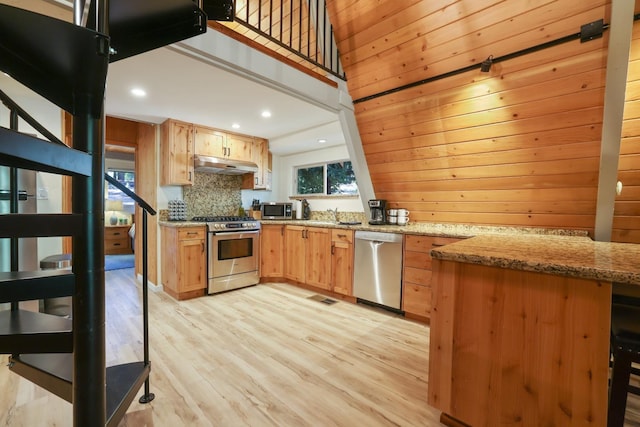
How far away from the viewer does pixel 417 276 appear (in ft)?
9.17

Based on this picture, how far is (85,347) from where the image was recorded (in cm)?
91

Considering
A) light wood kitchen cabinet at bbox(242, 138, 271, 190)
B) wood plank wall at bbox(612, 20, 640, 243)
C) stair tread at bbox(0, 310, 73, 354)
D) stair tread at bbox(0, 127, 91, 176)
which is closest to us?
stair tread at bbox(0, 127, 91, 176)

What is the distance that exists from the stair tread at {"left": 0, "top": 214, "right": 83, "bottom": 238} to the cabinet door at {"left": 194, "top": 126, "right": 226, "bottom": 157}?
124 inches

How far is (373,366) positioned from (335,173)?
3.07 meters

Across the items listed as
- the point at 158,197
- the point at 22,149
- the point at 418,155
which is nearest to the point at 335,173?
the point at 418,155

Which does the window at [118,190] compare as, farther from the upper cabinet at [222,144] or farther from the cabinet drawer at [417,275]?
the cabinet drawer at [417,275]

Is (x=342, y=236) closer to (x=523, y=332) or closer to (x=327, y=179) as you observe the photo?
(x=327, y=179)

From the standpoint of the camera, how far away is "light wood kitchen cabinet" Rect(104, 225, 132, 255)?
618 centimetres

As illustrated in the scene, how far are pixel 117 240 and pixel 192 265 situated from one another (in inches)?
165

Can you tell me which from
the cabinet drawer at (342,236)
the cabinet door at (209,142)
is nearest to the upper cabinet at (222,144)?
the cabinet door at (209,142)

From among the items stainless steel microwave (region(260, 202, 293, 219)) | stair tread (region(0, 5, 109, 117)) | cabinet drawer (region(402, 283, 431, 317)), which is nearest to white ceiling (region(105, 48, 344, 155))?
stainless steel microwave (region(260, 202, 293, 219))

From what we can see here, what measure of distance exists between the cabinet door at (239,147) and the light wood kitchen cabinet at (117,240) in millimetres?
4002

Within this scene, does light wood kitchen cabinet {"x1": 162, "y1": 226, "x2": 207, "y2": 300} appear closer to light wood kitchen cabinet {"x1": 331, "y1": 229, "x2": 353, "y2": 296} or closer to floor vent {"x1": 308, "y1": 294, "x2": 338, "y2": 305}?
floor vent {"x1": 308, "y1": 294, "x2": 338, "y2": 305}

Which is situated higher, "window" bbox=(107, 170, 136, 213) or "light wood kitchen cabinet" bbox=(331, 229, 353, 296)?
"window" bbox=(107, 170, 136, 213)
